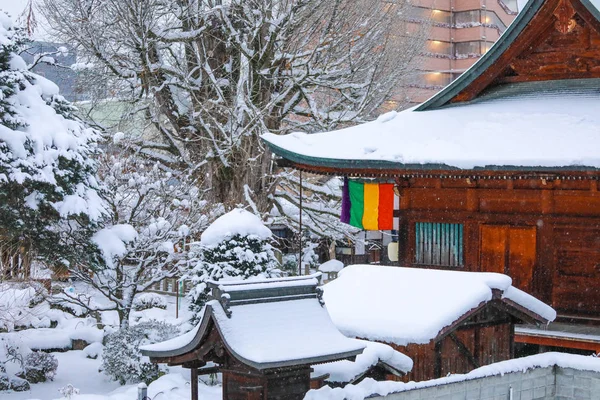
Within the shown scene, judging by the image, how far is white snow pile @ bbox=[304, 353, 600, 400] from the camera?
844 centimetres

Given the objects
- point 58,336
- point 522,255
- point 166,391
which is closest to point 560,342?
point 522,255

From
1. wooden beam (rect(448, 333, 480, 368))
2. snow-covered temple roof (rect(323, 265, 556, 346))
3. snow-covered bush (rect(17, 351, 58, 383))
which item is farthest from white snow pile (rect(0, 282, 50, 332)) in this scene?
wooden beam (rect(448, 333, 480, 368))

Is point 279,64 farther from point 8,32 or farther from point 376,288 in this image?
point 376,288

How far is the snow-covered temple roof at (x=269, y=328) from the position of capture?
8.27 metres

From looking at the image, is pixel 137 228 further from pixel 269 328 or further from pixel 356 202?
pixel 269 328

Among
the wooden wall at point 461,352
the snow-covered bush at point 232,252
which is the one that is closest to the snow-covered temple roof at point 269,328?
the wooden wall at point 461,352

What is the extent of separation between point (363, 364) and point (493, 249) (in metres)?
7.19

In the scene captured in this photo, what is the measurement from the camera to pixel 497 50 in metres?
16.2

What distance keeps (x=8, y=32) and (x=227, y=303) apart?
12284 millimetres

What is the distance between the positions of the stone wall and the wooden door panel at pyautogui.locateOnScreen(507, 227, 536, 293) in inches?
174

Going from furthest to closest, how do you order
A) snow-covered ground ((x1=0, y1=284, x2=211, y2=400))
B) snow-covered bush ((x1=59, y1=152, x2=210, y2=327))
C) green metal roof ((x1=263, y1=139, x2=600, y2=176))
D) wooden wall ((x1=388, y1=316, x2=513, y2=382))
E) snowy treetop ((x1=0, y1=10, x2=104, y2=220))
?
snow-covered bush ((x1=59, y1=152, x2=210, y2=327)) < snowy treetop ((x1=0, y1=10, x2=104, y2=220)) < snow-covered ground ((x1=0, y1=284, x2=211, y2=400)) < green metal roof ((x1=263, y1=139, x2=600, y2=176)) < wooden wall ((x1=388, y1=316, x2=513, y2=382))

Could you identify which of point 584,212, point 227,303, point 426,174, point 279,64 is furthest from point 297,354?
point 279,64

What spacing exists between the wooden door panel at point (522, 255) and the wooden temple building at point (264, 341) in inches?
298

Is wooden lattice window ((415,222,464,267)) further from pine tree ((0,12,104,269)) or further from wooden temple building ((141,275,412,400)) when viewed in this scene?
wooden temple building ((141,275,412,400))
